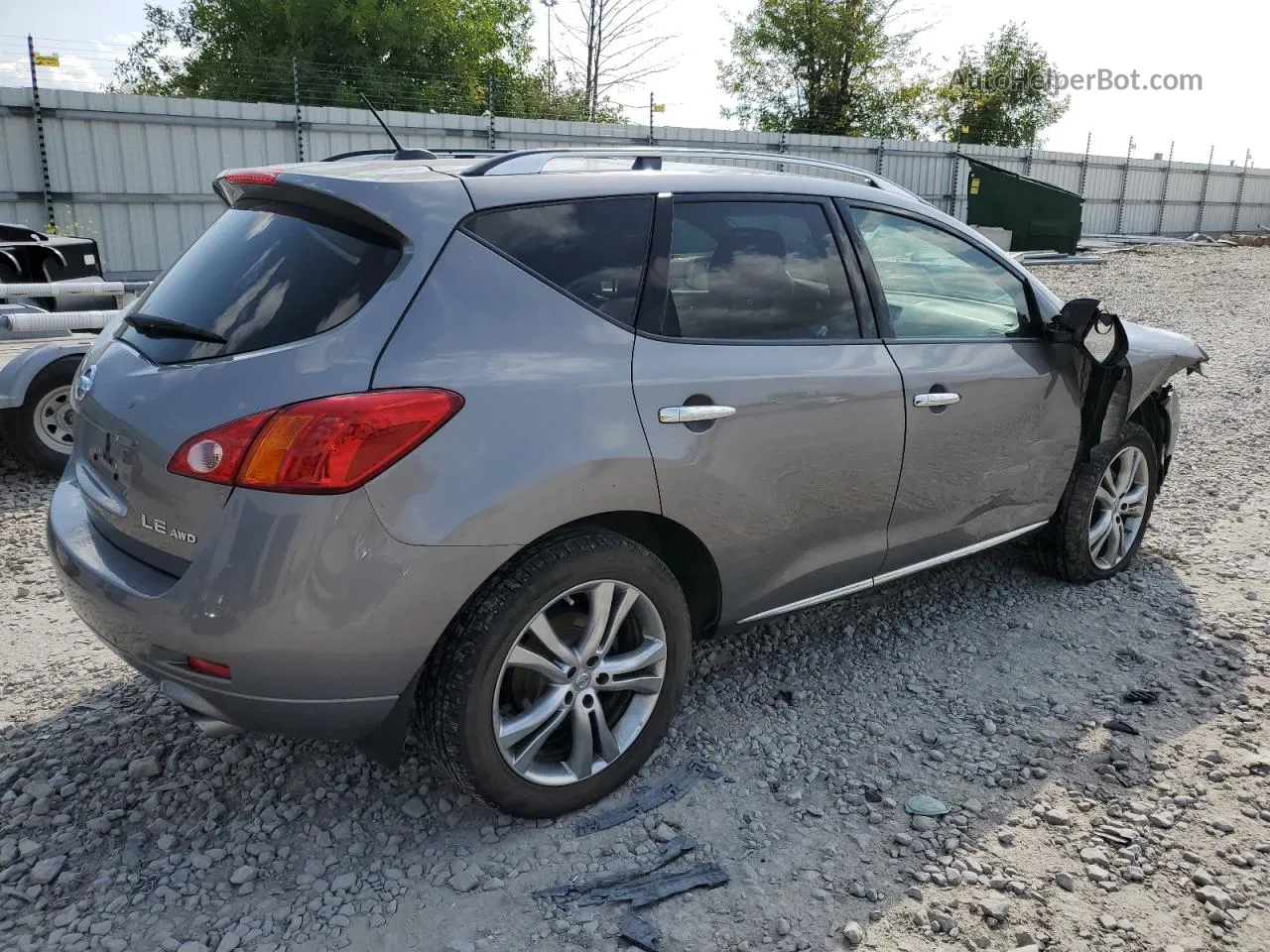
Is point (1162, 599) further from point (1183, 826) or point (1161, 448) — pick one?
point (1183, 826)

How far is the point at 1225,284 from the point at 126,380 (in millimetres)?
18530

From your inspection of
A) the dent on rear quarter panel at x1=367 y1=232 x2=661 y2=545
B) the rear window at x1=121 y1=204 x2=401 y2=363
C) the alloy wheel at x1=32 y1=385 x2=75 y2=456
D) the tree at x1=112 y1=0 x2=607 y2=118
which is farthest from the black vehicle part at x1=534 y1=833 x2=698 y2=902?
the tree at x1=112 y1=0 x2=607 y2=118

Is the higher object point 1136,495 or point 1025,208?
point 1025,208

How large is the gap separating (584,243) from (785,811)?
1707 mm

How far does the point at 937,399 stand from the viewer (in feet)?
11.7

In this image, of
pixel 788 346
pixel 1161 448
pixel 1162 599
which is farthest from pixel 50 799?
pixel 1161 448

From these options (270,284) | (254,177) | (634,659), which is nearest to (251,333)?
(270,284)

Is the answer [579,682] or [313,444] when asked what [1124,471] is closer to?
[579,682]

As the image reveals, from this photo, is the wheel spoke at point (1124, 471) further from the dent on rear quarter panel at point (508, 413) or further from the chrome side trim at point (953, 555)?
the dent on rear quarter panel at point (508, 413)

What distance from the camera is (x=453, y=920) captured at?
253 cm

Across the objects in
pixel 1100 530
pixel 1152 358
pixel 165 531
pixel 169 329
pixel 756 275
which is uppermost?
pixel 756 275

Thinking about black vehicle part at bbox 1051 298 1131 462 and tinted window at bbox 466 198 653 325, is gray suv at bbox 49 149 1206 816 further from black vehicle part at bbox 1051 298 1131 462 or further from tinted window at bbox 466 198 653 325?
black vehicle part at bbox 1051 298 1131 462

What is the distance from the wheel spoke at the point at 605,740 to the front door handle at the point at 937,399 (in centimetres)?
150

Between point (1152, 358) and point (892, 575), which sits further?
point (1152, 358)
